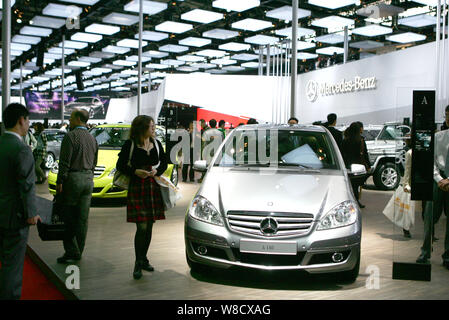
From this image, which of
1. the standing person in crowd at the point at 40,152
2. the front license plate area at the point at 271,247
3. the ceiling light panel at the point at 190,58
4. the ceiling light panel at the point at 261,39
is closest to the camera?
the front license plate area at the point at 271,247

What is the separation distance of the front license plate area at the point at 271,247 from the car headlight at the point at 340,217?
0.99ft

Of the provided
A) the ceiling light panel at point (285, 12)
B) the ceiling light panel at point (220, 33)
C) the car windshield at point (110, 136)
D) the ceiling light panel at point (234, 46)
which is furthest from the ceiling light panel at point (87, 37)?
the car windshield at point (110, 136)

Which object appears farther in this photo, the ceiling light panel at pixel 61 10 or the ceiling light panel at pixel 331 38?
the ceiling light panel at pixel 331 38

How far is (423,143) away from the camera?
4695mm

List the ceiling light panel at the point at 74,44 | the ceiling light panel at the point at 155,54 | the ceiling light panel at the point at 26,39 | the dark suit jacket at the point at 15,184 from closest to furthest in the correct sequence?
the dark suit jacket at the point at 15,184 → the ceiling light panel at the point at 26,39 → the ceiling light panel at the point at 74,44 → the ceiling light panel at the point at 155,54

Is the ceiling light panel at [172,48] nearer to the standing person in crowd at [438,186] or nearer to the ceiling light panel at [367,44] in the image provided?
the ceiling light panel at [367,44]

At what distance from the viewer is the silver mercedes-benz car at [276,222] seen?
4.16 metres

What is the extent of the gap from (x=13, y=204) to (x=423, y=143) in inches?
142

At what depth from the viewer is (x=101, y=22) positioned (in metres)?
18.6

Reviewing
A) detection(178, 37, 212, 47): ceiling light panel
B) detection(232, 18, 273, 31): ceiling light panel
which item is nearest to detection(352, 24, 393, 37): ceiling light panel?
detection(232, 18, 273, 31): ceiling light panel

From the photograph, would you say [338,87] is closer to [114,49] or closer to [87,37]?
[87,37]

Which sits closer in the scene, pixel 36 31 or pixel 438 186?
pixel 438 186

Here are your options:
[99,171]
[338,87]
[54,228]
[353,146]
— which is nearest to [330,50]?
[338,87]
